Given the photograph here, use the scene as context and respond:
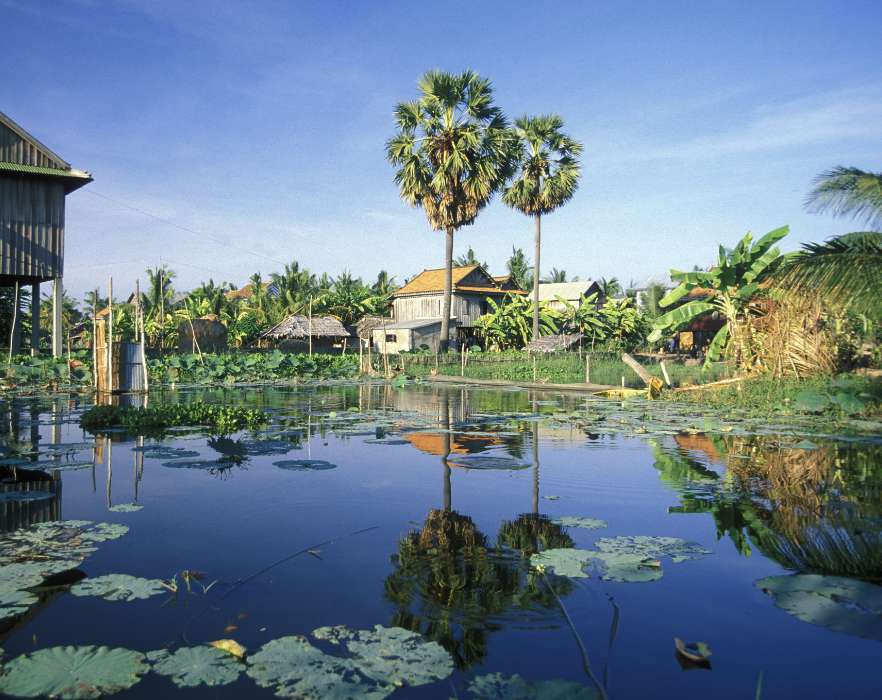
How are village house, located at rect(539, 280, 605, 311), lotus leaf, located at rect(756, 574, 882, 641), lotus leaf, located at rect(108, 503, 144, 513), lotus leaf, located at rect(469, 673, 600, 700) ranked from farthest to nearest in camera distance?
village house, located at rect(539, 280, 605, 311) < lotus leaf, located at rect(108, 503, 144, 513) < lotus leaf, located at rect(756, 574, 882, 641) < lotus leaf, located at rect(469, 673, 600, 700)

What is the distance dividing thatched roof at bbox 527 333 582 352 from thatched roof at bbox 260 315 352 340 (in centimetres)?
1340

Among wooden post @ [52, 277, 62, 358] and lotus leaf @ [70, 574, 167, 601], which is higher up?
wooden post @ [52, 277, 62, 358]

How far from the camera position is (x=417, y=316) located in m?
50.8

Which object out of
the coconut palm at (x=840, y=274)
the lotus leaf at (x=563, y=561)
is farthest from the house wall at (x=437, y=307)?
the lotus leaf at (x=563, y=561)

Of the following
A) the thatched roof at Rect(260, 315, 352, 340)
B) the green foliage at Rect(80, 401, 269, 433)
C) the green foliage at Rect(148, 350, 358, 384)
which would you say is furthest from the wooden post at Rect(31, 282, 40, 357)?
the thatched roof at Rect(260, 315, 352, 340)

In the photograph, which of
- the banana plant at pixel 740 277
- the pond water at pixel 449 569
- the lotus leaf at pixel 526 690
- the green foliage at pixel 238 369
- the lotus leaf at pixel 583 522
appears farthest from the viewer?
the green foliage at pixel 238 369

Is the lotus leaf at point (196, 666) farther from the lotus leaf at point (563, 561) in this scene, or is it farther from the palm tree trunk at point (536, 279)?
the palm tree trunk at point (536, 279)

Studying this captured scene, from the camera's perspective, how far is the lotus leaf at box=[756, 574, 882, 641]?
11.3 ft

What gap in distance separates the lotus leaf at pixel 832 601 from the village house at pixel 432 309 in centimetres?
4143

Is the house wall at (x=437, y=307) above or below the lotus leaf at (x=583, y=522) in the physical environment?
above

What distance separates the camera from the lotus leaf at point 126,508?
6.07 meters

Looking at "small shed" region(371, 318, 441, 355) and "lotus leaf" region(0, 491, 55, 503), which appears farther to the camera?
"small shed" region(371, 318, 441, 355)

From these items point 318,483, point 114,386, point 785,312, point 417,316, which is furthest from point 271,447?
point 417,316

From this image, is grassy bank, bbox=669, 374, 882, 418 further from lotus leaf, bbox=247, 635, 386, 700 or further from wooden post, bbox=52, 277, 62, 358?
wooden post, bbox=52, 277, 62, 358
